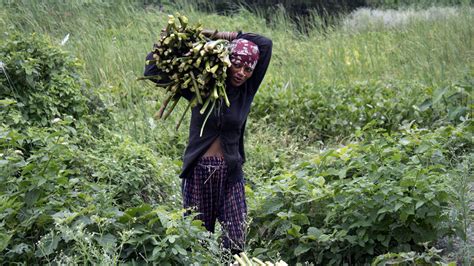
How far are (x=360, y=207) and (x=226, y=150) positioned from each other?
1046 mm

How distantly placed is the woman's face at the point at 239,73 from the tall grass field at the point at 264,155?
917mm

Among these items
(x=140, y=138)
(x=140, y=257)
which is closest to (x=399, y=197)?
(x=140, y=257)

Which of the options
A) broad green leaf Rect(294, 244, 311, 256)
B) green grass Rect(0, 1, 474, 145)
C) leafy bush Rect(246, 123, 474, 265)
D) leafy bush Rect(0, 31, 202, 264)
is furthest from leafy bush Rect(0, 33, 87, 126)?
broad green leaf Rect(294, 244, 311, 256)

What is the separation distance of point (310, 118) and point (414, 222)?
354cm

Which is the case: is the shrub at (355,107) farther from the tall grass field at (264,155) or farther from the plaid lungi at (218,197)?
the plaid lungi at (218,197)

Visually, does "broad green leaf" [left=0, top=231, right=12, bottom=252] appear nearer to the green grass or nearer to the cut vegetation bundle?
the cut vegetation bundle

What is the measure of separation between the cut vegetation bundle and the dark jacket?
7 cm

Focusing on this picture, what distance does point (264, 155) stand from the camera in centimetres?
741

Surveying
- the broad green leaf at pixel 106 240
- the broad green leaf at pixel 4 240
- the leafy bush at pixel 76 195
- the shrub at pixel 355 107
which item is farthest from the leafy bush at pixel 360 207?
the shrub at pixel 355 107

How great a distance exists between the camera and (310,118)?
8469 millimetres

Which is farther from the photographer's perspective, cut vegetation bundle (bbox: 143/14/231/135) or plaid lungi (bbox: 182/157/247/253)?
plaid lungi (bbox: 182/157/247/253)

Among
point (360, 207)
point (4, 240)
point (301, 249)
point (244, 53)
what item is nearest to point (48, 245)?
point (4, 240)

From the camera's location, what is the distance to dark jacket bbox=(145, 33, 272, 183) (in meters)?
4.79

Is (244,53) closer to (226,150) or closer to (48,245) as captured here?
(226,150)
